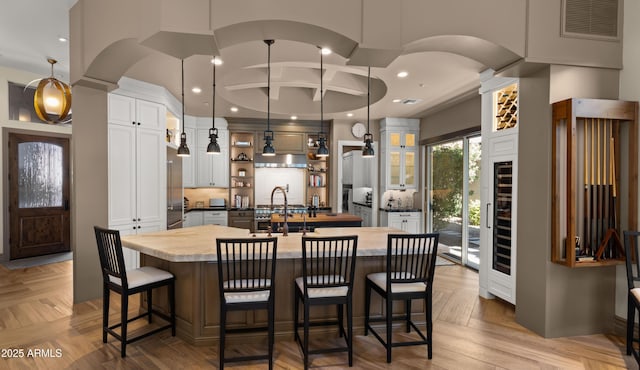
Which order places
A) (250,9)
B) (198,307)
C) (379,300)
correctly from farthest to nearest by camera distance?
(379,300)
(198,307)
(250,9)

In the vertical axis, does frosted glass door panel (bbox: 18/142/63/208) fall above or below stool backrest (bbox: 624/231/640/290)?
above

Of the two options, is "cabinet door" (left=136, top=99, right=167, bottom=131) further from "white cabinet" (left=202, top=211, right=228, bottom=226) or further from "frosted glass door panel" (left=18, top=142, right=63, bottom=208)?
"frosted glass door panel" (left=18, top=142, right=63, bottom=208)

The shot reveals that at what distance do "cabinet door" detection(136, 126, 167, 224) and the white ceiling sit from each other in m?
0.80

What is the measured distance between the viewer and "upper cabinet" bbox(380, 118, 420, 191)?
6.89m

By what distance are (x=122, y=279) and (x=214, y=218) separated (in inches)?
176

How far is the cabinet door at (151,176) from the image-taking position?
14.6 feet

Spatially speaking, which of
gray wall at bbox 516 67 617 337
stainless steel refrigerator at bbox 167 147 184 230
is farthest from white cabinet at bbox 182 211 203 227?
gray wall at bbox 516 67 617 337

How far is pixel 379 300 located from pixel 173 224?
3691mm

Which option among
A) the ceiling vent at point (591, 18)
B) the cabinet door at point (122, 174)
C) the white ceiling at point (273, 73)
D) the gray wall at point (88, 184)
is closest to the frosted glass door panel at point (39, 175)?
the white ceiling at point (273, 73)

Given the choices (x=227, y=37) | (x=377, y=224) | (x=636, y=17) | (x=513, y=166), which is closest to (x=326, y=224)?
(x=377, y=224)

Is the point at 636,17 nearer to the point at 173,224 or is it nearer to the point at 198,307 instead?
the point at 198,307

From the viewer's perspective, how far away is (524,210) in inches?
125

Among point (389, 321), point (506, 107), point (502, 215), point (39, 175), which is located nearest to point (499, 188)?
point (502, 215)

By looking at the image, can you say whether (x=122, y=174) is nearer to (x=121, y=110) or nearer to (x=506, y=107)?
(x=121, y=110)
